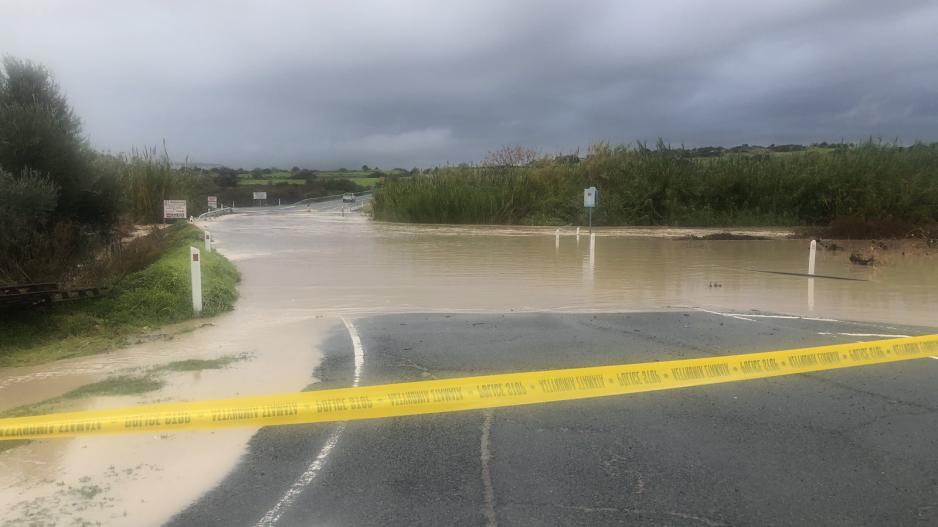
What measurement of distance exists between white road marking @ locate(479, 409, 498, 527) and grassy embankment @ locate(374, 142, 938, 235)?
31.9 m

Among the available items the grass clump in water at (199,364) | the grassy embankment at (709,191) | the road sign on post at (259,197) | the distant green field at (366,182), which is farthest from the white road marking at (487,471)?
the distant green field at (366,182)

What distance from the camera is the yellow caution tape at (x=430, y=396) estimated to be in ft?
17.7

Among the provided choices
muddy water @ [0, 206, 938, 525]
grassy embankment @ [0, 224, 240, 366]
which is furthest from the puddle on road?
grassy embankment @ [0, 224, 240, 366]

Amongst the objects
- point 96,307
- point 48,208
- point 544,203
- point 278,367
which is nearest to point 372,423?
point 278,367

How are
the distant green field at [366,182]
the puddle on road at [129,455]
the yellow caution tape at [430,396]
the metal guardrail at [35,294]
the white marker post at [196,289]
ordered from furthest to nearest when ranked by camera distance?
the distant green field at [366,182] < the white marker post at [196,289] < the metal guardrail at [35,294] < the yellow caution tape at [430,396] < the puddle on road at [129,455]

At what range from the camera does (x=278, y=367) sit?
760cm

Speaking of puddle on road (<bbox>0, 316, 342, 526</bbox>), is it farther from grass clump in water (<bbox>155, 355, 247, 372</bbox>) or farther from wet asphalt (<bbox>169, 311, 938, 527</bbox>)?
wet asphalt (<bbox>169, 311, 938, 527</bbox>)

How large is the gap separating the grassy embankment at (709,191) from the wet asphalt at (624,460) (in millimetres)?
30035

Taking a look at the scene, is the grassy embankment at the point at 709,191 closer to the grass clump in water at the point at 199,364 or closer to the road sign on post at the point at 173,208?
the road sign on post at the point at 173,208

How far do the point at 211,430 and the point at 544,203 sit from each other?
130 feet

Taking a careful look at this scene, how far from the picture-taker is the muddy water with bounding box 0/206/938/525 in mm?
4488

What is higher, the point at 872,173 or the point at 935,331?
the point at 872,173

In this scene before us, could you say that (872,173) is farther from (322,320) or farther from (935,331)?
(322,320)

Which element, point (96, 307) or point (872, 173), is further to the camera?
point (872, 173)
